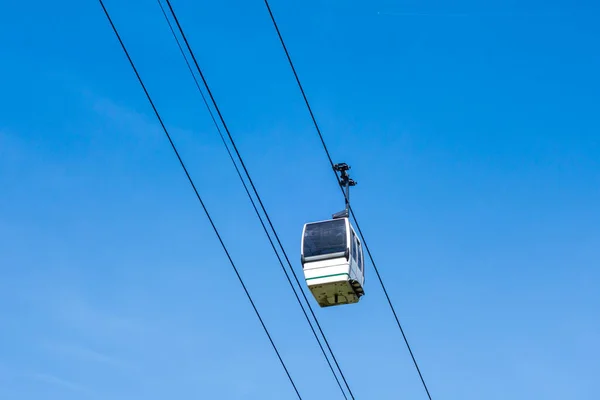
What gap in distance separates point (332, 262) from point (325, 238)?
3.26 feet

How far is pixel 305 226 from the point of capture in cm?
2403

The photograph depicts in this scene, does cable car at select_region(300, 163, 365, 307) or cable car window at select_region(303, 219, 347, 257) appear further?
cable car window at select_region(303, 219, 347, 257)

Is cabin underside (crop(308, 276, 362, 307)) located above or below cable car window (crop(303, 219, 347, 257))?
below

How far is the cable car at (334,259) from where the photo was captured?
22250 millimetres

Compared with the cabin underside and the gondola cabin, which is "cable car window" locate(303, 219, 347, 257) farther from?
the cabin underside

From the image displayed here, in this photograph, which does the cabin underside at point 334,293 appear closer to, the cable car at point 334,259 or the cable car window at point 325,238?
the cable car at point 334,259

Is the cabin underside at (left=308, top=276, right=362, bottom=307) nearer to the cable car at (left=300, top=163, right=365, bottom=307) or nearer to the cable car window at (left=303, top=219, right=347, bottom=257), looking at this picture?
the cable car at (left=300, top=163, right=365, bottom=307)

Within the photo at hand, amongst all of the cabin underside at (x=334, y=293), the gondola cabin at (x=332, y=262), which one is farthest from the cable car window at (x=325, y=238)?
the cabin underside at (x=334, y=293)

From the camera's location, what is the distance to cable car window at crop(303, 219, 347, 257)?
23.0 m

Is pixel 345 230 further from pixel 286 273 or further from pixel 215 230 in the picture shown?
pixel 215 230

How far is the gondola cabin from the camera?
22234mm

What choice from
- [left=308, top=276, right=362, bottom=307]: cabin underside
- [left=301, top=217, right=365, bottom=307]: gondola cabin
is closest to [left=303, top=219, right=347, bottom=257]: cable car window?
[left=301, top=217, right=365, bottom=307]: gondola cabin

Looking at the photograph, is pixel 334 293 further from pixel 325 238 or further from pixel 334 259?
pixel 325 238

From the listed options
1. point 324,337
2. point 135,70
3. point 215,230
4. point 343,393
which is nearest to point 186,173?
point 215,230
